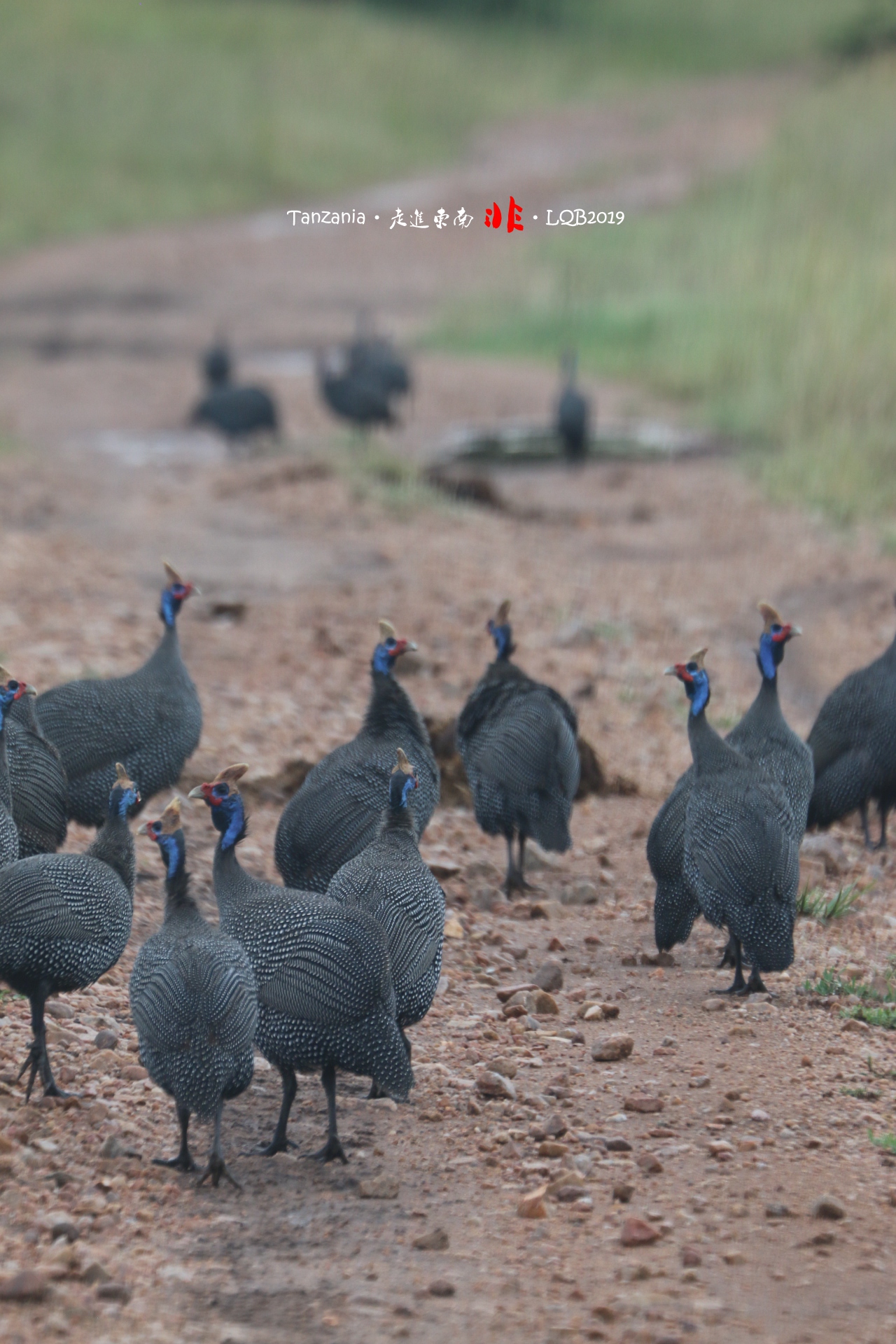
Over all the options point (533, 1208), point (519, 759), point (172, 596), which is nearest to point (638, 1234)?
point (533, 1208)

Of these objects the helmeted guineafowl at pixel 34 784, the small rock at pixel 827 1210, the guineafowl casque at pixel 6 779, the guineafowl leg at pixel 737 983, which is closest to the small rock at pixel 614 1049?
the guineafowl leg at pixel 737 983

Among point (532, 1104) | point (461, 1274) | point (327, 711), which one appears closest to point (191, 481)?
point (327, 711)

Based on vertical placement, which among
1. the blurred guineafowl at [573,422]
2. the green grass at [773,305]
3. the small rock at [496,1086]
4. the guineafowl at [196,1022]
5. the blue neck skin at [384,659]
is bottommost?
the small rock at [496,1086]

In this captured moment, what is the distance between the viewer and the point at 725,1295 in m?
3.17

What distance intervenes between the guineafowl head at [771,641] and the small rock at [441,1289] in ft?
9.29

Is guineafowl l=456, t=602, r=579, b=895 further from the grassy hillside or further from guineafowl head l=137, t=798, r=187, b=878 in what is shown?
the grassy hillside

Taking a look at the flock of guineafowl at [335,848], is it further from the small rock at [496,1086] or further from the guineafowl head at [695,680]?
the small rock at [496,1086]

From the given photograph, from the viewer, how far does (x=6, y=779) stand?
15.3 feet

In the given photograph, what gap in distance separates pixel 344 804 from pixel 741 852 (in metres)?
1.13

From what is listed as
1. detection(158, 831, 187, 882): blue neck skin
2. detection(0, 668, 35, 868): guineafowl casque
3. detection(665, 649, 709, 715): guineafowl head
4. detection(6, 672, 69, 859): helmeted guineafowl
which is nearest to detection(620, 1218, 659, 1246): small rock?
detection(158, 831, 187, 882): blue neck skin

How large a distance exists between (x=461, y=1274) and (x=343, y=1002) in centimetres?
69

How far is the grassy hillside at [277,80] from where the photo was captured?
2673 centimetres

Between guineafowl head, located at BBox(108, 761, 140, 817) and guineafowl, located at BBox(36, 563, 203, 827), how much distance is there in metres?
1.06

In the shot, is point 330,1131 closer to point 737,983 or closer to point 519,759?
point 737,983
